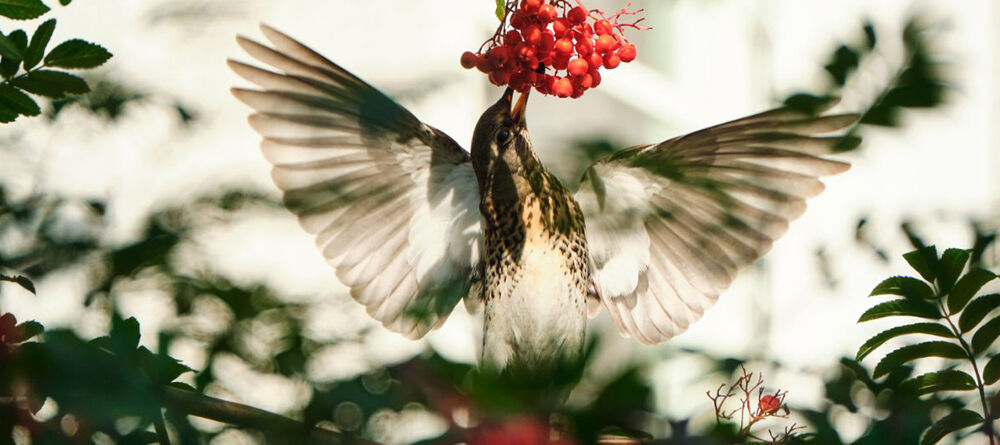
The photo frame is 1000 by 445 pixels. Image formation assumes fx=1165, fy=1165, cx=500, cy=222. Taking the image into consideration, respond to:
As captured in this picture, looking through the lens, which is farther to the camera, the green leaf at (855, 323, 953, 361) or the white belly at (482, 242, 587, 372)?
the white belly at (482, 242, 587, 372)

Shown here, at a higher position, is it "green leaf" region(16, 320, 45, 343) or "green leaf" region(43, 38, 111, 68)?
"green leaf" region(43, 38, 111, 68)

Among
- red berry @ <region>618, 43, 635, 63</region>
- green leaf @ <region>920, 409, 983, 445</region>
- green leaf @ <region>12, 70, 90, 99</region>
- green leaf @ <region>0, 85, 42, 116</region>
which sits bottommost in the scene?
green leaf @ <region>920, 409, 983, 445</region>

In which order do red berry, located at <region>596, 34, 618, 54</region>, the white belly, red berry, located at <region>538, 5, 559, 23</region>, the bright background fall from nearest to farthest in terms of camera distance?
the bright background
red berry, located at <region>538, 5, 559, 23</region>
red berry, located at <region>596, 34, 618, 54</region>
the white belly

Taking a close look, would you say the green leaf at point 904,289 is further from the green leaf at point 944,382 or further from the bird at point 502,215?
the bird at point 502,215

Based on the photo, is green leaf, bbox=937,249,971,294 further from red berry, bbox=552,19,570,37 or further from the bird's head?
the bird's head

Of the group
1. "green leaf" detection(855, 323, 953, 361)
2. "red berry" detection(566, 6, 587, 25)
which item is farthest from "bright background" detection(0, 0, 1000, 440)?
"red berry" detection(566, 6, 587, 25)

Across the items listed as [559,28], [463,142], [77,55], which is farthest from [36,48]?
[463,142]
